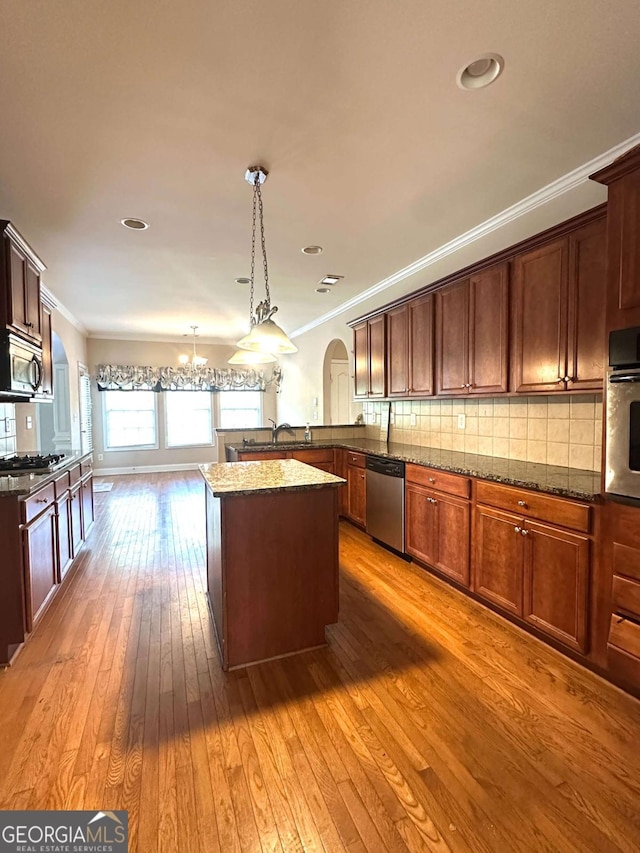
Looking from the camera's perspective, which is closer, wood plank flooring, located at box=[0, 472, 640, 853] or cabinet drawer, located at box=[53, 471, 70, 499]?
wood plank flooring, located at box=[0, 472, 640, 853]

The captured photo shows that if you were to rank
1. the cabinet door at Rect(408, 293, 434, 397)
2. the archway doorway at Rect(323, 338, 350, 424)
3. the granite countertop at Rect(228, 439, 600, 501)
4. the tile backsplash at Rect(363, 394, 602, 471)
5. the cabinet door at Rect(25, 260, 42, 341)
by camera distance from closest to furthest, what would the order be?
the granite countertop at Rect(228, 439, 600, 501) < the tile backsplash at Rect(363, 394, 602, 471) < the cabinet door at Rect(25, 260, 42, 341) < the cabinet door at Rect(408, 293, 434, 397) < the archway doorway at Rect(323, 338, 350, 424)

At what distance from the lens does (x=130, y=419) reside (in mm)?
8281

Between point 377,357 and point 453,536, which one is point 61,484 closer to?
point 453,536

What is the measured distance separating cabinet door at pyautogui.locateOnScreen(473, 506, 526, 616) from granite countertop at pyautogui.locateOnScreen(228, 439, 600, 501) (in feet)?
0.78

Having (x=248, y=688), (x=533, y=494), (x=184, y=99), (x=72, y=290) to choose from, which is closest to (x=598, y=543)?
(x=533, y=494)

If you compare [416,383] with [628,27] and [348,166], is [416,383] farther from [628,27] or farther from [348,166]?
[628,27]

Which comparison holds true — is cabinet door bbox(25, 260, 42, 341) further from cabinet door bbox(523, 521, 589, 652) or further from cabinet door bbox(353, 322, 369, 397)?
cabinet door bbox(523, 521, 589, 652)

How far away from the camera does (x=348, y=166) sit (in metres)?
2.42

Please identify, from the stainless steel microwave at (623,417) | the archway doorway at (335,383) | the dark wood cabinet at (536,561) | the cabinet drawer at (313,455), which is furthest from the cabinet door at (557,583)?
the archway doorway at (335,383)

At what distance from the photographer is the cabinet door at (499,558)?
2385 millimetres

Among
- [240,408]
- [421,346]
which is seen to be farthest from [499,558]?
[240,408]

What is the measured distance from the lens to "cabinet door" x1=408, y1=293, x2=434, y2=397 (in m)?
3.54

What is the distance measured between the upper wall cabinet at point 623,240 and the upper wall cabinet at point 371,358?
2.47 m

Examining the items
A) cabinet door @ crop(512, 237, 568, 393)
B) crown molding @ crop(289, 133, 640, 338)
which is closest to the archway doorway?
crown molding @ crop(289, 133, 640, 338)
